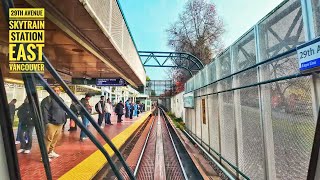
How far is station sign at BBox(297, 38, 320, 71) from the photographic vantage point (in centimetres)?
256

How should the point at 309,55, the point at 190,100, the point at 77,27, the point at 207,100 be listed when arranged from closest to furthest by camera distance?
the point at 309,55, the point at 77,27, the point at 207,100, the point at 190,100

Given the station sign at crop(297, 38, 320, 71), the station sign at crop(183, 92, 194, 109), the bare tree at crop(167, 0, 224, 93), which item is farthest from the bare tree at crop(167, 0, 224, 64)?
the station sign at crop(297, 38, 320, 71)

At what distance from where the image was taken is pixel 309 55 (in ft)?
8.93

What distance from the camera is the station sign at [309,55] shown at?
256 centimetres

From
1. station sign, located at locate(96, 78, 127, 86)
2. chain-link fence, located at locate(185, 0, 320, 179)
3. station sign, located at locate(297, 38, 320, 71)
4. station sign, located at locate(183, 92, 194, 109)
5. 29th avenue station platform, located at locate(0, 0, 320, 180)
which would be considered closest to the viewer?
29th avenue station platform, located at locate(0, 0, 320, 180)

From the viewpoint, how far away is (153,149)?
12.3m

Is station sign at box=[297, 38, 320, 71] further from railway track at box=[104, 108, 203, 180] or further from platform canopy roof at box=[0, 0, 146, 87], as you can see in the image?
railway track at box=[104, 108, 203, 180]

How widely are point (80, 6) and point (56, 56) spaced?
16.2 ft

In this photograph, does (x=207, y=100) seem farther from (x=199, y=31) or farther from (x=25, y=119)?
(x=199, y=31)

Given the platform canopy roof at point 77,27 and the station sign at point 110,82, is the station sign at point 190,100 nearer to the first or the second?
the station sign at point 110,82

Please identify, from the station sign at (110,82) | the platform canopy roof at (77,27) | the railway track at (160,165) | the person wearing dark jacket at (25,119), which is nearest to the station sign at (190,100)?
the railway track at (160,165)

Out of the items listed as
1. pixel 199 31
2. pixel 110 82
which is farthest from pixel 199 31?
pixel 110 82

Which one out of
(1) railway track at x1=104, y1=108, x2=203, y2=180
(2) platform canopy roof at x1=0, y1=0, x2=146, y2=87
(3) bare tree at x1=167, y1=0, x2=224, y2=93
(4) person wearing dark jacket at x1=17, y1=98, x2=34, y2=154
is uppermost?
(3) bare tree at x1=167, y1=0, x2=224, y2=93

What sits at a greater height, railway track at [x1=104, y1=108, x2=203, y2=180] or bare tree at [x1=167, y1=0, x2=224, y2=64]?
bare tree at [x1=167, y1=0, x2=224, y2=64]
